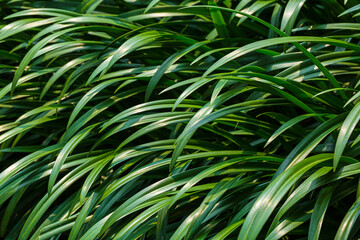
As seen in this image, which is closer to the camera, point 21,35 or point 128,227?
point 128,227

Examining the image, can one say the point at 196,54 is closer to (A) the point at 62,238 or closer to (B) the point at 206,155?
(B) the point at 206,155

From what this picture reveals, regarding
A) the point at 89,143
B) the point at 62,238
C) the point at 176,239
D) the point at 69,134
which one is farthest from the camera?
the point at 62,238

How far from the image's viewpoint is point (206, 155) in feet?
4.28

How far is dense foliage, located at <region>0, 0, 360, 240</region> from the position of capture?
1.16 meters

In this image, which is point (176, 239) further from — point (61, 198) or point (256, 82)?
point (61, 198)

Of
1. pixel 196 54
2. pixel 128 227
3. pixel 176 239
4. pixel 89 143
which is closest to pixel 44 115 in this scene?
pixel 89 143

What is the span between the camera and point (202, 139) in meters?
1.57

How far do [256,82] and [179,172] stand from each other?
0.33m

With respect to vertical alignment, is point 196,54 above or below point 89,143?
above

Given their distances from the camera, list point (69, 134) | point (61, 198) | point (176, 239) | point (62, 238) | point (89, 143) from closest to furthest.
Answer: point (176, 239)
point (69, 134)
point (89, 143)
point (62, 238)
point (61, 198)

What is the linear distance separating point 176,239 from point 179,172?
250 millimetres

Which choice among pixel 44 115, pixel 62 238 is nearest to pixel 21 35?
pixel 44 115

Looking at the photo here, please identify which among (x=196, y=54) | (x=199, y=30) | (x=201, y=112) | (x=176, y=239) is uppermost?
(x=199, y=30)

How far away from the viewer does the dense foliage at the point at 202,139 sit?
116 cm
